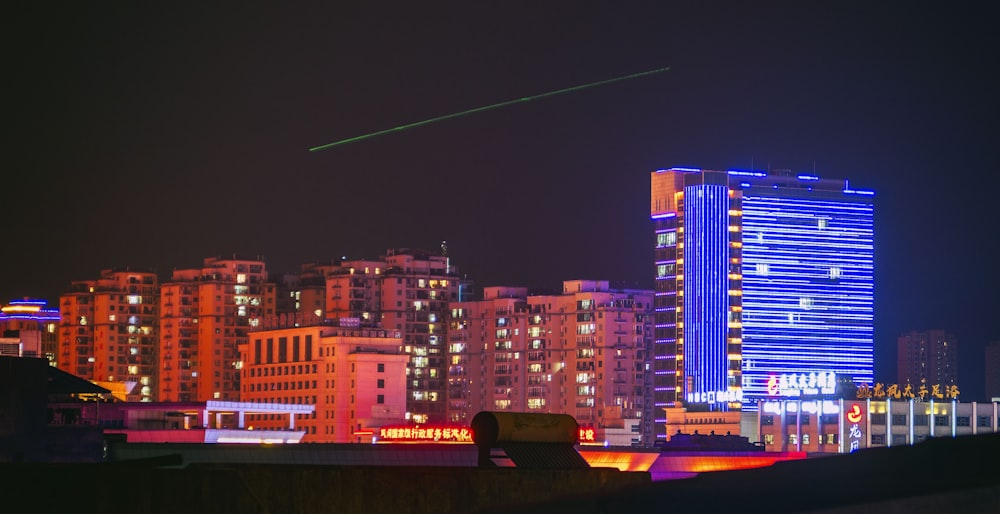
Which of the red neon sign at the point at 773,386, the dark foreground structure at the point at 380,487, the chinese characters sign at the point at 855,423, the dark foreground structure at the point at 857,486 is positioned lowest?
the chinese characters sign at the point at 855,423

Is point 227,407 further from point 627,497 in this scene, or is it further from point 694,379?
point 627,497

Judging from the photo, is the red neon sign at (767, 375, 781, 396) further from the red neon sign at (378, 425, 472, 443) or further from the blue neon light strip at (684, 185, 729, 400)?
the red neon sign at (378, 425, 472, 443)

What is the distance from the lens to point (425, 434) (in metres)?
147

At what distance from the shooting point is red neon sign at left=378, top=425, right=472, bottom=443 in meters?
145

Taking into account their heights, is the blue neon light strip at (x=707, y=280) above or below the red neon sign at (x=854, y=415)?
above

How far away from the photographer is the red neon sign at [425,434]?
145 metres

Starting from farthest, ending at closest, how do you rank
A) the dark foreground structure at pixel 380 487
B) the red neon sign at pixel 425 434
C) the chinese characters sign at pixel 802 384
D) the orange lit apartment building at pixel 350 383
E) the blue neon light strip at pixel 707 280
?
the blue neon light strip at pixel 707 280 → the orange lit apartment building at pixel 350 383 → the chinese characters sign at pixel 802 384 → the red neon sign at pixel 425 434 → the dark foreground structure at pixel 380 487

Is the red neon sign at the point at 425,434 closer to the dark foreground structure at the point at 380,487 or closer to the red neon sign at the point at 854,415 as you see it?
the red neon sign at the point at 854,415

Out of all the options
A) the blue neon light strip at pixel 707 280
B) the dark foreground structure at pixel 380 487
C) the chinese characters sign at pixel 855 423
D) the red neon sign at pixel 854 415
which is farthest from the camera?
the blue neon light strip at pixel 707 280

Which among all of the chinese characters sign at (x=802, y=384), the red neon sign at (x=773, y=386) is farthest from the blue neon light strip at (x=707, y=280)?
the red neon sign at (x=773, y=386)

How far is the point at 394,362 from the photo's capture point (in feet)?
637

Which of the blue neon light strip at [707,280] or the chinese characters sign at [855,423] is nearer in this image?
the chinese characters sign at [855,423]

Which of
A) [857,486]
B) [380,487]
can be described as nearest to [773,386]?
[380,487]

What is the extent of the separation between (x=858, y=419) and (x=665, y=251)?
4434 cm
